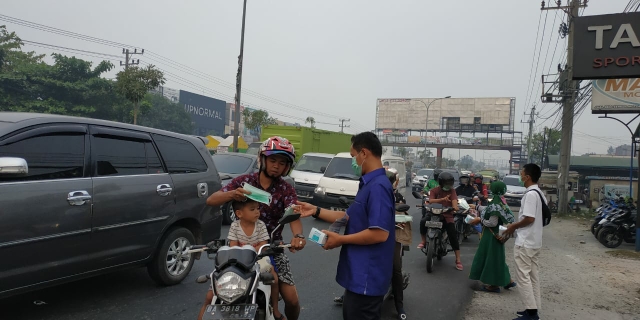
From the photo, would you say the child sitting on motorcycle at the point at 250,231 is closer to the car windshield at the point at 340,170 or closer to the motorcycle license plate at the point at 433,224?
the motorcycle license plate at the point at 433,224

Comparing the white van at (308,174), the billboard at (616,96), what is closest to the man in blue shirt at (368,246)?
the white van at (308,174)

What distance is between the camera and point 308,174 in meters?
13.7

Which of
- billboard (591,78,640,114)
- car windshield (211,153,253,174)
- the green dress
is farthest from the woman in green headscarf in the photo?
billboard (591,78,640,114)

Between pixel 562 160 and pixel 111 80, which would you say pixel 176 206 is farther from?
pixel 111 80

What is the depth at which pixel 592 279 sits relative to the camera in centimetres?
684

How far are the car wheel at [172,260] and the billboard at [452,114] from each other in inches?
2099

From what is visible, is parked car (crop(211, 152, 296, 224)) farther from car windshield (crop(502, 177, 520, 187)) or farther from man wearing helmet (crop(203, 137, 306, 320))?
car windshield (crop(502, 177, 520, 187))

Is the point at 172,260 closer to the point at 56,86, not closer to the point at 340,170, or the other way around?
the point at 340,170

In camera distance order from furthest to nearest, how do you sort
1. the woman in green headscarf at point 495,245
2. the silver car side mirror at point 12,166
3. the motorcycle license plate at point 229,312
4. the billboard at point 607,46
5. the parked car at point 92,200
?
the billboard at point 607,46
the woman in green headscarf at point 495,245
the parked car at point 92,200
the silver car side mirror at point 12,166
the motorcycle license plate at point 229,312

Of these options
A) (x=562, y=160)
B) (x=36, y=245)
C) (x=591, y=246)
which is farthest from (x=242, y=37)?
(x=36, y=245)

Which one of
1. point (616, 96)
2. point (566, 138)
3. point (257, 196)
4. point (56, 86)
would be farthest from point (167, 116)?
point (257, 196)

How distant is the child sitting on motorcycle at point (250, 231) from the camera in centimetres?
300

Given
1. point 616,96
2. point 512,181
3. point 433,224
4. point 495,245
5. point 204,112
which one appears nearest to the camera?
point 495,245

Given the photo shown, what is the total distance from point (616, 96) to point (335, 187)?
13.2 metres
